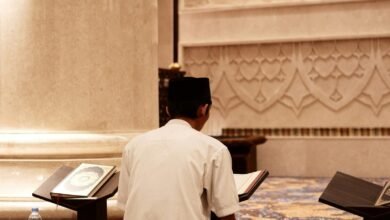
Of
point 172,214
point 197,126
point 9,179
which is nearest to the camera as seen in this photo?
point 172,214

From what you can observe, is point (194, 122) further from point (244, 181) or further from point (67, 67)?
point (67, 67)

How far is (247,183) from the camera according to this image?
3389mm

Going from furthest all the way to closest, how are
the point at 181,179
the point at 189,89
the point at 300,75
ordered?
the point at 300,75 → the point at 189,89 → the point at 181,179

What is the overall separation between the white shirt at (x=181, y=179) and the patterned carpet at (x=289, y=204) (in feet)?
12.3

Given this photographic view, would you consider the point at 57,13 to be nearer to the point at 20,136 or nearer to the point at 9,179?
the point at 20,136

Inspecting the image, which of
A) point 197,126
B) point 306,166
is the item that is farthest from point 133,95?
point 306,166

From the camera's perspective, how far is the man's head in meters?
2.98

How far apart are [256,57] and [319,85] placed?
1313 millimetres

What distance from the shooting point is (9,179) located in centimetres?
482

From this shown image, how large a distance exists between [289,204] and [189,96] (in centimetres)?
492

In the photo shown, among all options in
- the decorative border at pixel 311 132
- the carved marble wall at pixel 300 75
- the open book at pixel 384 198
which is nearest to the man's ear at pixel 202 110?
the open book at pixel 384 198

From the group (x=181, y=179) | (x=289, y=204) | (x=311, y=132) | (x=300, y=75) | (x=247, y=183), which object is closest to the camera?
(x=181, y=179)

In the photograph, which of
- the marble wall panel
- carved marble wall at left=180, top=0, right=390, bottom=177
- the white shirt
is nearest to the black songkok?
the white shirt

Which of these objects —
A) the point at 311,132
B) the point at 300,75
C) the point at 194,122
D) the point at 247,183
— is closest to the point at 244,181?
the point at 247,183
